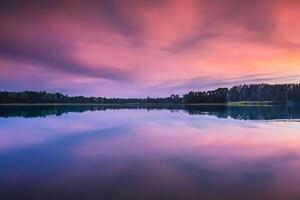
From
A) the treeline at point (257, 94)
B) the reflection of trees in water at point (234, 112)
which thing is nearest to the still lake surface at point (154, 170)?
the reflection of trees in water at point (234, 112)

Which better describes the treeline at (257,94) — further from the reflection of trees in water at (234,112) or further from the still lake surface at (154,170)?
the still lake surface at (154,170)

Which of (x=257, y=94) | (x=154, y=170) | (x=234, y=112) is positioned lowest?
(x=154, y=170)

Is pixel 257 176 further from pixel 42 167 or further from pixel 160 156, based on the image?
pixel 42 167

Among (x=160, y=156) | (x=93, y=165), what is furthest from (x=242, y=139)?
(x=93, y=165)

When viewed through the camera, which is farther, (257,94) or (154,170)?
(257,94)

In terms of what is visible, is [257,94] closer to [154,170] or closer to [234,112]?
[234,112]

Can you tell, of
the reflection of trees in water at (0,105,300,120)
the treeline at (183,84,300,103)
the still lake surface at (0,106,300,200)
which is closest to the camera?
the still lake surface at (0,106,300,200)

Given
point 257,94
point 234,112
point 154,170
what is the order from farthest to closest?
point 257,94 → point 234,112 → point 154,170

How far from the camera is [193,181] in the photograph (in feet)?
35.6

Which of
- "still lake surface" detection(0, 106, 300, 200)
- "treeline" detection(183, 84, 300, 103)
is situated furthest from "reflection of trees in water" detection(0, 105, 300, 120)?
"treeline" detection(183, 84, 300, 103)

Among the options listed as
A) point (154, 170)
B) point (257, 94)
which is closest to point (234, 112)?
point (154, 170)

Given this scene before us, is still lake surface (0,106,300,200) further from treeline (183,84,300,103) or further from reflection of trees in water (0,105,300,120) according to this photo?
treeline (183,84,300,103)

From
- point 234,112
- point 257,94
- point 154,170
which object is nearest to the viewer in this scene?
point 154,170

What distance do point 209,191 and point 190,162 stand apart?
185 inches
